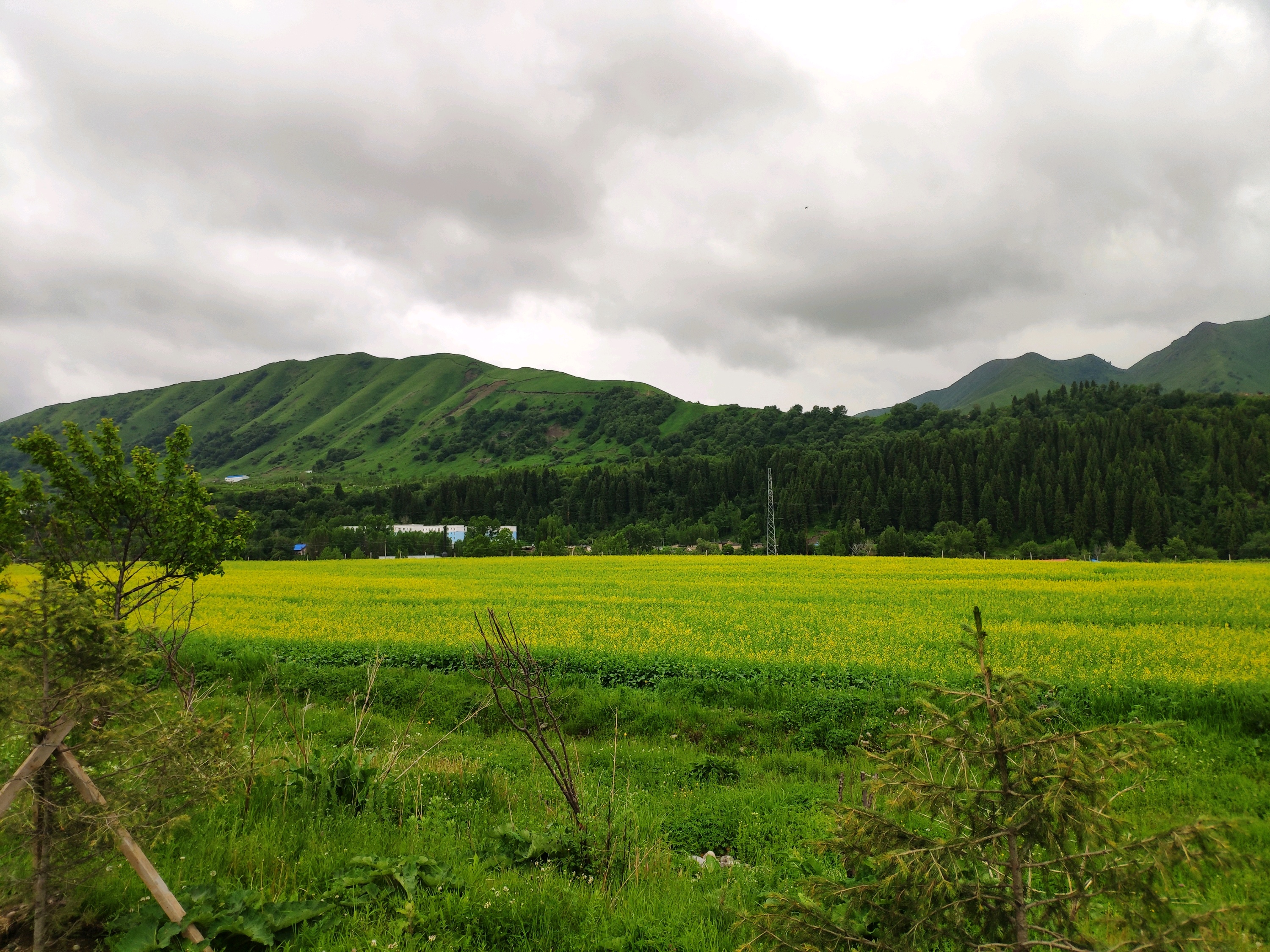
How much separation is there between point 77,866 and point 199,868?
149 centimetres

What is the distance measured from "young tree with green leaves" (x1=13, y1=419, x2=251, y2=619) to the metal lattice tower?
2628 inches

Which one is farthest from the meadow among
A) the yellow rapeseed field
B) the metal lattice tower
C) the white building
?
the white building

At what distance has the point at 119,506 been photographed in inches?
402

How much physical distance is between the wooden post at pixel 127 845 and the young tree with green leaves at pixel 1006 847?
3802 millimetres

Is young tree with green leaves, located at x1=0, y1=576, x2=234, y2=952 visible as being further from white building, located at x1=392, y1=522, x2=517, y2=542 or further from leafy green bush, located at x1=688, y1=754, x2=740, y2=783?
white building, located at x1=392, y1=522, x2=517, y2=542

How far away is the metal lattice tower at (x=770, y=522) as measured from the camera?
257ft

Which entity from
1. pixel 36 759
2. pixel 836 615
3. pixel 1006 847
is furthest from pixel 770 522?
pixel 36 759

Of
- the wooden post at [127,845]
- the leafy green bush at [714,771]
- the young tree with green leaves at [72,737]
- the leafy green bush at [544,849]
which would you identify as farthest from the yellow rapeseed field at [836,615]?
the wooden post at [127,845]

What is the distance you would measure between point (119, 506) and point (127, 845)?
8.72 metres

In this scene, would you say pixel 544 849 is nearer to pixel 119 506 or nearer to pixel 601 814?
pixel 601 814

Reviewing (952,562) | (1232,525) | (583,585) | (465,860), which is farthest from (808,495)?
(465,860)

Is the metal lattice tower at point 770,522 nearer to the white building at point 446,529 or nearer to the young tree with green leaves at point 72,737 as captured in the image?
the white building at point 446,529

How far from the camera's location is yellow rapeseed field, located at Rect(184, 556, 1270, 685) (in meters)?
16.1

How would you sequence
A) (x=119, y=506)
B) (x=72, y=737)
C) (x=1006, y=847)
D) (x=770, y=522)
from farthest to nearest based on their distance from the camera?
(x=770, y=522)
(x=119, y=506)
(x=72, y=737)
(x=1006, y=847)
